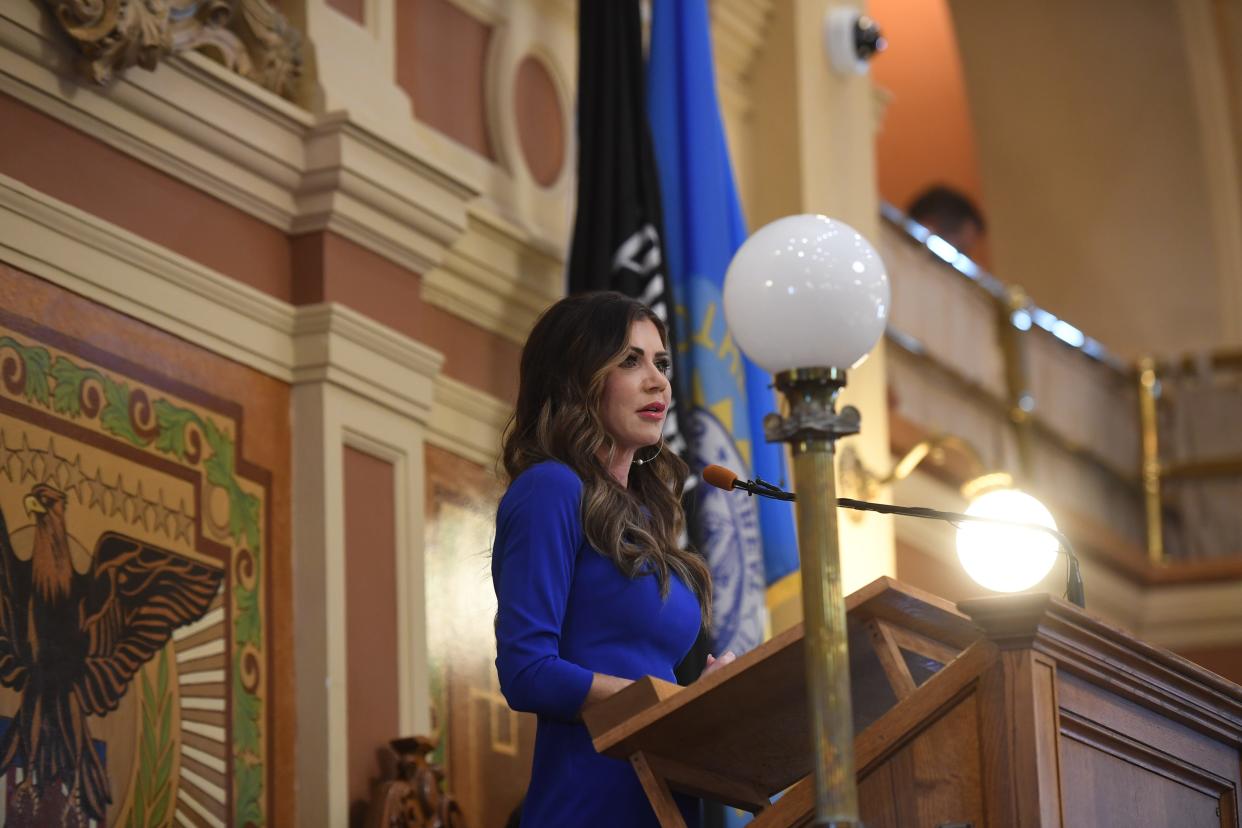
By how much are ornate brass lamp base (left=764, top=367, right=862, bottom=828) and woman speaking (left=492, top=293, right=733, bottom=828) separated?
509mm

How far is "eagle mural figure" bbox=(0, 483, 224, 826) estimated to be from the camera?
11.4 ft

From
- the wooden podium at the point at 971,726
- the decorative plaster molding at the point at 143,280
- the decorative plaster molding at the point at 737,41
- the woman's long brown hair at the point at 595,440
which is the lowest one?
the wooden podium at the point at 971,726

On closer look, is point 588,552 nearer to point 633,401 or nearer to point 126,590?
point 633,401

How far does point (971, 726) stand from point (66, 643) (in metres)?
1.82

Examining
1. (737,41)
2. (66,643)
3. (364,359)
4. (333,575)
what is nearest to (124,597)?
(66,643)

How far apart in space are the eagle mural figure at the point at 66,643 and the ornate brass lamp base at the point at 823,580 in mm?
1667

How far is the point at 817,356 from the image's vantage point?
2.46m

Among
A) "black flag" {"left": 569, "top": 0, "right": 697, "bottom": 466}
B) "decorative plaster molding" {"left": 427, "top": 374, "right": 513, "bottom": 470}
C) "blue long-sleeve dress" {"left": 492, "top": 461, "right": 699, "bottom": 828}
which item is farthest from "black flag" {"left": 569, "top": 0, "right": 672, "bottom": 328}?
"blue long-sleeve dress" {"left": 492, "top": 461, "right": 699, "bottom": 828}

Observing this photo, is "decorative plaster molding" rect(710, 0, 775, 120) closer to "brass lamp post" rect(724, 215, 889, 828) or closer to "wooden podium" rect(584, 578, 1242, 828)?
"wooden podium" rect(584, 578, 1242, 828)

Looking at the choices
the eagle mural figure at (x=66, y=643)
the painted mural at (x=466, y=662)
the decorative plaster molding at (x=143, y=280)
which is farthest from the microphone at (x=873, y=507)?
the painted mural at (x=466, y=662)

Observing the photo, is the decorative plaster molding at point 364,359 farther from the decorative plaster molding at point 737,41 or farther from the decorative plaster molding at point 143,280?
the decorative plaster molding at point 737,41

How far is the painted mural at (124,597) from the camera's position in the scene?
353cm

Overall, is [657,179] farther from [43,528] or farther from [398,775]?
[43,528]

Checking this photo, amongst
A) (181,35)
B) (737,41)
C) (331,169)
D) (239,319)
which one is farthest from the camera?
(737,41)
